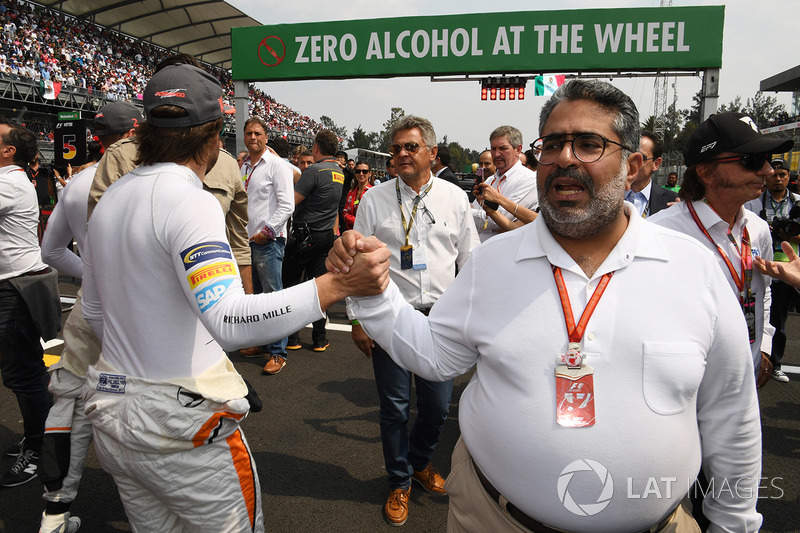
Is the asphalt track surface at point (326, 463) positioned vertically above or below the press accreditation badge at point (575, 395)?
below

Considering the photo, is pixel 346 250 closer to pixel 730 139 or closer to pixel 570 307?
pixel 570 307

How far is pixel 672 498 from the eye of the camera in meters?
1.37

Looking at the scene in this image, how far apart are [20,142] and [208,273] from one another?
262 centimetres

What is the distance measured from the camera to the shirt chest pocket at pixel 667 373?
1.30 meters

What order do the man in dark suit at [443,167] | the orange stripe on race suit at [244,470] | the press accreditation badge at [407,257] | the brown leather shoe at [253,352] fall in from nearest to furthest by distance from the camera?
1. the orange stripe on race suit at [244,470]
2. the press accreditation badge at [407,257]
3. the brown leather shoe at [253,352]
4. the man in dark suit at [443,167]

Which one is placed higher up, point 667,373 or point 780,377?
point 667,373

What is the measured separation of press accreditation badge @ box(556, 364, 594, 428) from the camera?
1.32 m

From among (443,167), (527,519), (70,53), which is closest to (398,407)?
(527,519)

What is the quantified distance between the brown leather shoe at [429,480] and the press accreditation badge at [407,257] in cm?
130

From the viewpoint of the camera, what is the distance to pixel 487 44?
10.4 metres

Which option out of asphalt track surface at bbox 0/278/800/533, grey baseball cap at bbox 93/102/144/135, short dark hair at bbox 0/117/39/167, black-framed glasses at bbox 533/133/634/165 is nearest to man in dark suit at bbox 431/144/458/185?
asphalt track surface at bbox 0/278/800/533

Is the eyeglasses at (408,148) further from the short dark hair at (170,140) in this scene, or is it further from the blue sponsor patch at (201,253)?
the blue sponsor patch at (201,253)

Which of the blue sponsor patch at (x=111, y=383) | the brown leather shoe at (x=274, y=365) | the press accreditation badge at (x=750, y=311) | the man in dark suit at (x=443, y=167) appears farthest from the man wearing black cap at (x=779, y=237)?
the brown leather shoe at (x=274, y=365)

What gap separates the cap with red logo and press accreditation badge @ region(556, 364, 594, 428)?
4.66 ft
